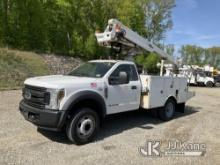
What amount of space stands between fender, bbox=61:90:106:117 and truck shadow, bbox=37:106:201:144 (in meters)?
0.93

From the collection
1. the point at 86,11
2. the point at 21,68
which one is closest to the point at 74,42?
the point at 86,11

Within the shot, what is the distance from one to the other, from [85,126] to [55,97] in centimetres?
104

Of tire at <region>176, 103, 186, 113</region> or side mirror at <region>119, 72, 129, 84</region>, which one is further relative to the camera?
tire at <region>176, 103, 186, 113</region>

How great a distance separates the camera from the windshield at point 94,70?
637 cm

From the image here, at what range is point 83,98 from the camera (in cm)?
549

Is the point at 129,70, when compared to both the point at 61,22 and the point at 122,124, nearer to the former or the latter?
the point at 122,124

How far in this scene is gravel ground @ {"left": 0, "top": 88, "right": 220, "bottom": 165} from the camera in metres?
4.95

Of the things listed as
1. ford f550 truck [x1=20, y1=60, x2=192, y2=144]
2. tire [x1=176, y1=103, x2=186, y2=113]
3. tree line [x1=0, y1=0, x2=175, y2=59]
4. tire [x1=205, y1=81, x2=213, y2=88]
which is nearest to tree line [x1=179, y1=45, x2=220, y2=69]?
tree line [x1=0, y1=0, x2=175, y2=59]

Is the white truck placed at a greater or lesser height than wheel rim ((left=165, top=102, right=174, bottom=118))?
greater

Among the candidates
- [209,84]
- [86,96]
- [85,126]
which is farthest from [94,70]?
[209,84]

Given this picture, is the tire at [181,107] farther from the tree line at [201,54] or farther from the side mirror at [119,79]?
the tree line at [201,54]

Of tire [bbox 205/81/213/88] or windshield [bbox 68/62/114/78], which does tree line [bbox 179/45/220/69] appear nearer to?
tire [bbox 205/81/213/88]

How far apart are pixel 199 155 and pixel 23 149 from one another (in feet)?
12.4

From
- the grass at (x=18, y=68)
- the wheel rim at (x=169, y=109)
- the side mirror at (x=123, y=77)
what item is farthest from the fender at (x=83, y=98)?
the grass at (x=18, y=68)
